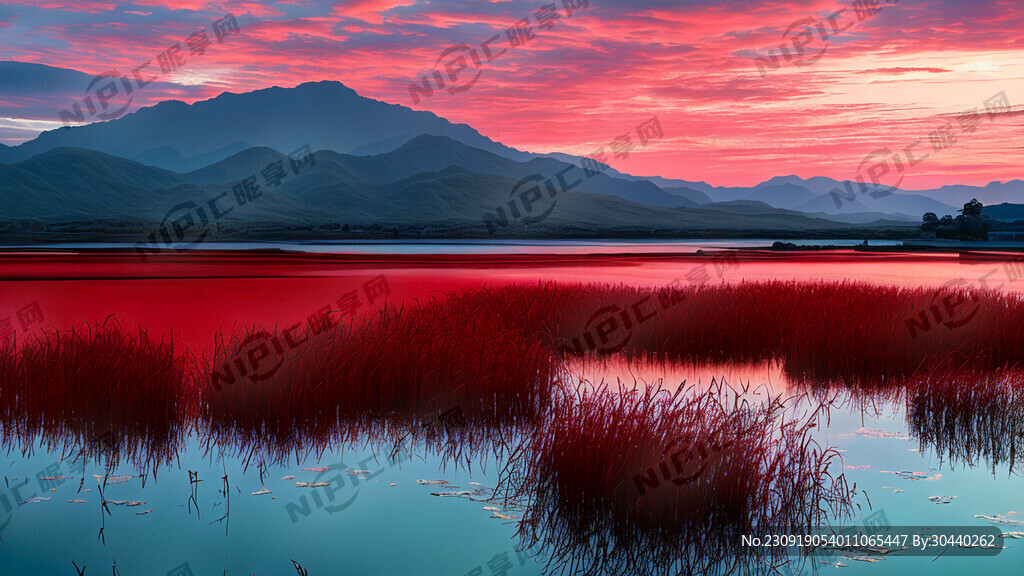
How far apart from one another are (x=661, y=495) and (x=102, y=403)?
5740 mm

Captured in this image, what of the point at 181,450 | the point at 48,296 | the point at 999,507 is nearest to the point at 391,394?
the point at 181,450

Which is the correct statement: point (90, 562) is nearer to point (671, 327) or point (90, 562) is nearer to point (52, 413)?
point (52, 413)

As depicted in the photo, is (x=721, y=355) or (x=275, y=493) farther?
(x=721, y=355)

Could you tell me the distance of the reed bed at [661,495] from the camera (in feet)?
15.0

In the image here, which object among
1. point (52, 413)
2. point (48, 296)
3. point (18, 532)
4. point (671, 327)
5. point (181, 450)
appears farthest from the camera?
point (48, 296)

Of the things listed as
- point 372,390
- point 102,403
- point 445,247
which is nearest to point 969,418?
point 372,390

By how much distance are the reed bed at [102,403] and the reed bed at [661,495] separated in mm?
3789

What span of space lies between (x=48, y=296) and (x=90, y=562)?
19.1m

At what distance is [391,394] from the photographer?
7.93 meters

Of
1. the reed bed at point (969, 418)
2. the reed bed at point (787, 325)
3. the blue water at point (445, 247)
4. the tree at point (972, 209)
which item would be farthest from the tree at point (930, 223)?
the reed bed at point (969, 418)

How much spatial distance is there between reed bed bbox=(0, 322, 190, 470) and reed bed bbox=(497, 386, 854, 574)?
379 cm

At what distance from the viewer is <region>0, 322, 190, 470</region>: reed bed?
7.05 meters

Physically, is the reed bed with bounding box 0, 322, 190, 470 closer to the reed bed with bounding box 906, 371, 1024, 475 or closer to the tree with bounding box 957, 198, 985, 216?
the reed bed with bounding box 906, 371, 1024, 475

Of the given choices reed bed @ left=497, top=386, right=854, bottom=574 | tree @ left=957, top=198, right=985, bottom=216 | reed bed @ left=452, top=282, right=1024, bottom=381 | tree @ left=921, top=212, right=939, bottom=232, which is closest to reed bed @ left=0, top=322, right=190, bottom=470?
reed bed @ left=497, top=386, right=854, bottom=574
